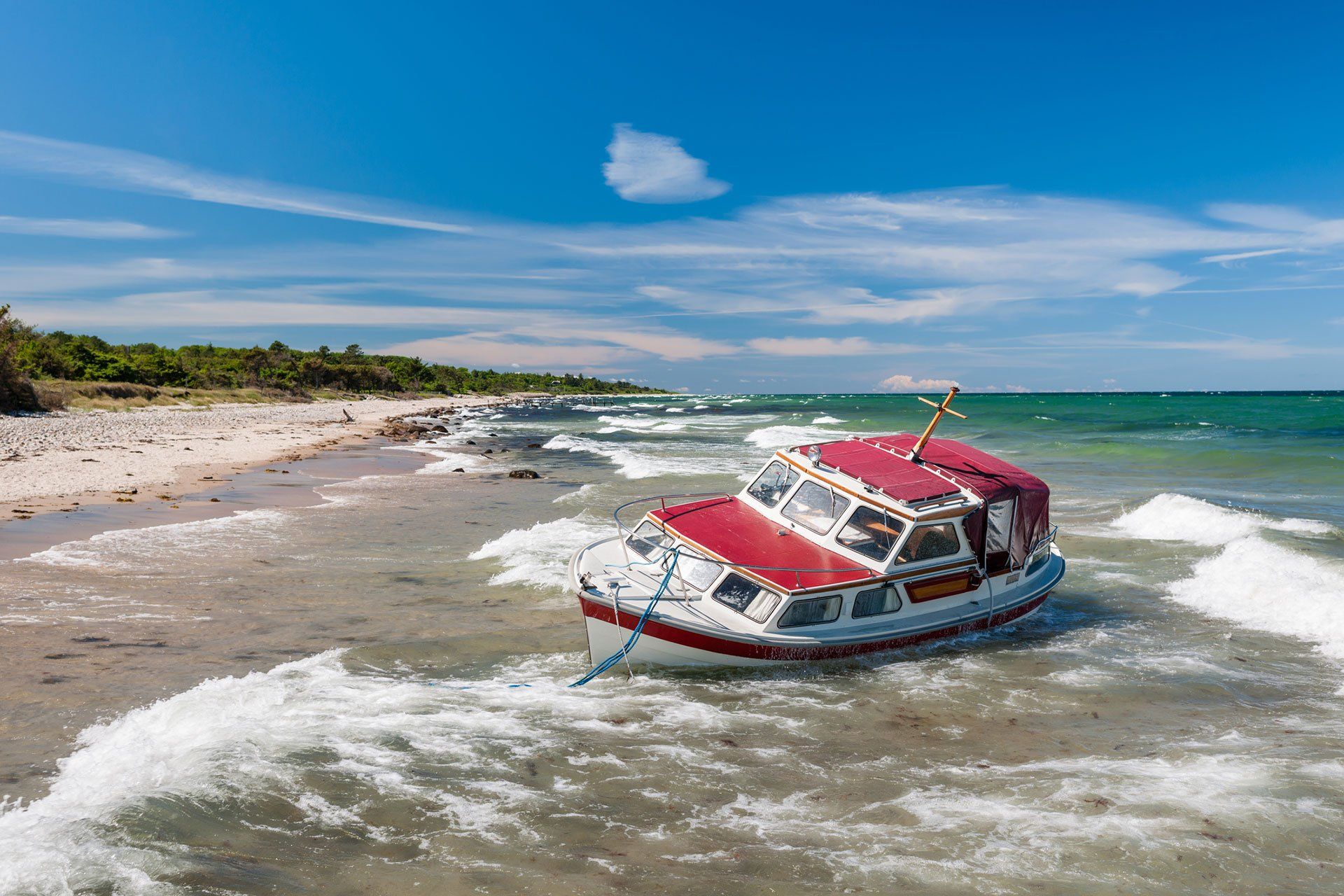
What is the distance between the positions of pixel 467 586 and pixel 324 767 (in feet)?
24.1

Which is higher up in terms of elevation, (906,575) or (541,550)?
(906,575)

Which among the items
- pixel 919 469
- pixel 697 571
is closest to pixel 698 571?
Result: pixel 697 571

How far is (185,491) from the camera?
24.1 metres

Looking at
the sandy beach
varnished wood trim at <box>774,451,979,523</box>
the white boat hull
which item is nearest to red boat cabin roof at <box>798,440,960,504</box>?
varnished wood trim at <box>774,451,979,523</box>

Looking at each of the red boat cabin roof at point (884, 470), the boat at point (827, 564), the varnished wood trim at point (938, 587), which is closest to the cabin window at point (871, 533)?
the boat at point (827, 564)

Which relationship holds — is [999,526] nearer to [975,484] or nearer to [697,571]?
[975,484]

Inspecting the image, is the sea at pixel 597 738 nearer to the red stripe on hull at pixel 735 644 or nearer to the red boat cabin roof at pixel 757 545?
the red stripe on hull at pixel 735 644

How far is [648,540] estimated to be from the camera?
13.4 meters

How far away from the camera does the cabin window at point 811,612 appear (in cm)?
1100

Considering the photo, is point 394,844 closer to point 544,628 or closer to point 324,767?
point 324,767

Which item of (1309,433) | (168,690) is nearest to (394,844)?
(168,690)

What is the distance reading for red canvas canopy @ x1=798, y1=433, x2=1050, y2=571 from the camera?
12812mm

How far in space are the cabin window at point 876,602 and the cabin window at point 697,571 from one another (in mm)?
2222

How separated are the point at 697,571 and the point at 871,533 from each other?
303cm
